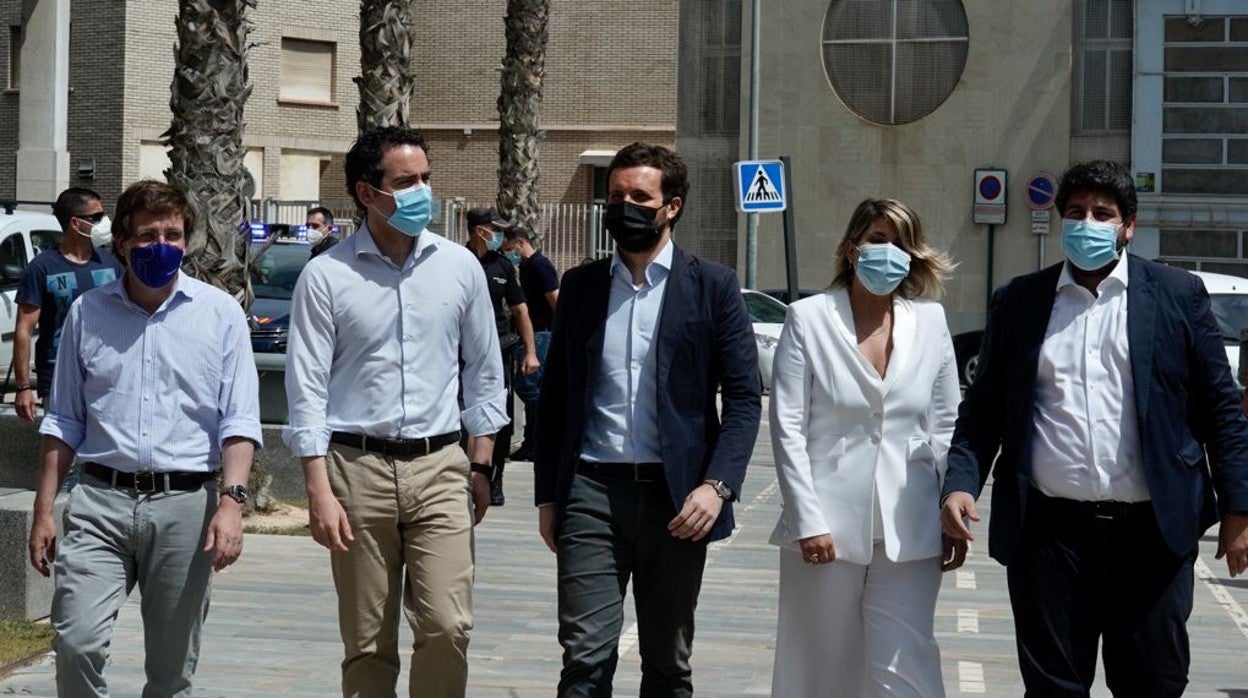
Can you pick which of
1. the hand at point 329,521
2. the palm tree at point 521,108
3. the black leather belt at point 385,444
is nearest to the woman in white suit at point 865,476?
the black leather belt at point 385,444

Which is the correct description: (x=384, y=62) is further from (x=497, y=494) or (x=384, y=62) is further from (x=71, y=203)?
(x=71, y=203)

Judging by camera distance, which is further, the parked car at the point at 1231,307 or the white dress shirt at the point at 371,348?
the parked car at the point at 1231,307

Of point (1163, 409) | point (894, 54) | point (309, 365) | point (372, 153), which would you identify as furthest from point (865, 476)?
point (894, 54)

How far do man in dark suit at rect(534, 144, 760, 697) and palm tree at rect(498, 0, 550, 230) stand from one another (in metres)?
17.4

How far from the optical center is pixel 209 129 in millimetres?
12602

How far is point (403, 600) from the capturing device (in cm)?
669

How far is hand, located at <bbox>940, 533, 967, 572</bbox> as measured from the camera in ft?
20.0

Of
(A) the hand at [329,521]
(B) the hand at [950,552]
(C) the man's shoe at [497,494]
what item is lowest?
(C) the man's shoe at [497,494]

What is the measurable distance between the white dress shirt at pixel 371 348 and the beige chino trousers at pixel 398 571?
125 mm

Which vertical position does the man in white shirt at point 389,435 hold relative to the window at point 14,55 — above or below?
below

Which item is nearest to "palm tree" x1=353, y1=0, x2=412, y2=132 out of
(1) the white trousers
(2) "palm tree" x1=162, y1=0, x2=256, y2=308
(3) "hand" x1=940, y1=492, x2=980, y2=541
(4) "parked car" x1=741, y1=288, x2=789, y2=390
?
(2) "palm tree" x1=162, y1=0, x2=256, y2=308

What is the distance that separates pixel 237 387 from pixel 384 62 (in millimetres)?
10504

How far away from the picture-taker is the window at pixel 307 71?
47.7 m

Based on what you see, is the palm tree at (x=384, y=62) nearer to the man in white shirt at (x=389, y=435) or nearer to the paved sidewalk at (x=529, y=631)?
the paved sidewalk at (x=529, y=631)
